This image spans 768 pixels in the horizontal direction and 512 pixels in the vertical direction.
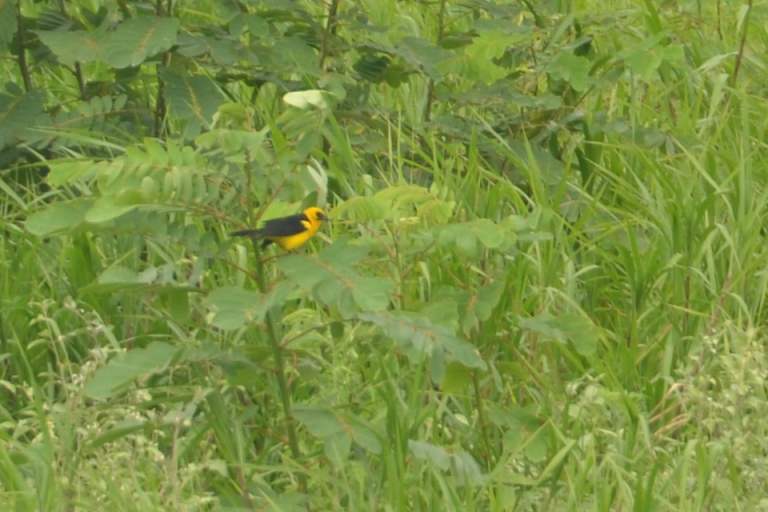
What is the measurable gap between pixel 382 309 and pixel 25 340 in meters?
1.46

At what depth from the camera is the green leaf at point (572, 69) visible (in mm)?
5277

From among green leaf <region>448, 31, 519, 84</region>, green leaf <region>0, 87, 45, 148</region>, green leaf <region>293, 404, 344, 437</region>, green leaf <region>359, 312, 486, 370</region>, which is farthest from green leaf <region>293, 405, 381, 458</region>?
green leaf <region>448, 31, 519, 84</region>

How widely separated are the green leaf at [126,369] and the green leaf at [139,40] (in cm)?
159

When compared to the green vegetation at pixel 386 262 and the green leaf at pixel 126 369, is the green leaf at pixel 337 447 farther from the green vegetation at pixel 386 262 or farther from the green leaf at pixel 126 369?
the green leaf at pixel 126 369

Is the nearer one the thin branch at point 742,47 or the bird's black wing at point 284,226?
the bird's black wing at point 284,226

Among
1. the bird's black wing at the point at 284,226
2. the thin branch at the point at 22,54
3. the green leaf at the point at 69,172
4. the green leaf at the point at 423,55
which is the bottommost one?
the thin branch at the point at 22,54

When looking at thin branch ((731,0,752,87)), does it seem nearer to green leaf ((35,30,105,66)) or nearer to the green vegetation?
the green vegetation

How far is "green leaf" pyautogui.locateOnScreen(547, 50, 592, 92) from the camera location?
17.3ft

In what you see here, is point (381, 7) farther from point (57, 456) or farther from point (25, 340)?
point (57, 456)

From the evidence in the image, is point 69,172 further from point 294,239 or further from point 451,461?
point 451,461

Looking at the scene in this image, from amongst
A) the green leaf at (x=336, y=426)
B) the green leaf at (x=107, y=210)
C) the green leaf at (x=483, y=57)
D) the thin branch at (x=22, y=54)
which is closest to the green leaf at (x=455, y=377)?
the green leaf at (x=336, y=426)

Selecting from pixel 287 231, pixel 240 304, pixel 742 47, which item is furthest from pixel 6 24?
pixel 742 47

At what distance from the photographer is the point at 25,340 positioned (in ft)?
14.5

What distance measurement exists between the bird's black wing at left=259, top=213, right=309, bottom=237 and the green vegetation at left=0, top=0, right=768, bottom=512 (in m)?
0.04
